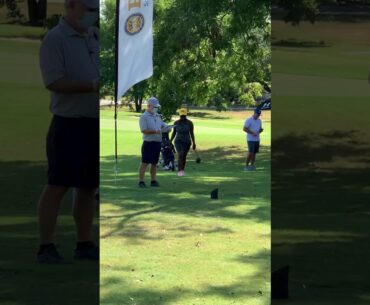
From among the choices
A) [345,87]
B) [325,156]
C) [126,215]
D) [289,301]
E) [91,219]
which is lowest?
[126,215]

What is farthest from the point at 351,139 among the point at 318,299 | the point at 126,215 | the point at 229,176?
the point at 229,176

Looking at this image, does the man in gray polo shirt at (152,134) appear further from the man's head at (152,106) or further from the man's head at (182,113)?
the man's head at (182,113)

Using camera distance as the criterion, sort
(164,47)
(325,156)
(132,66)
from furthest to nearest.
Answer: (164,47), (132,66), (325,156)

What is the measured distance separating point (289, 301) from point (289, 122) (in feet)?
3.08

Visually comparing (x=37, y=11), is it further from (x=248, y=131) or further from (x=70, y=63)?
(x=248, y=131)

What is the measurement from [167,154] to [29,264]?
7.21 meters

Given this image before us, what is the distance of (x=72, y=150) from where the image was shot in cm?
327

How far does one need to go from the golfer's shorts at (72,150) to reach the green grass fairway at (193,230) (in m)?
1.45

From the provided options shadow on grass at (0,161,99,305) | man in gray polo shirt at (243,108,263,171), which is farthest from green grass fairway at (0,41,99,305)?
man in gray polo shirt at (243,108,263,171)

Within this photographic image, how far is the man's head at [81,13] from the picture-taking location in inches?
126

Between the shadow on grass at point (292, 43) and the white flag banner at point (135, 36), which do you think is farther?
the white flag banner at point (135, 36)

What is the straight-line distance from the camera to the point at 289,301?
11.5ft

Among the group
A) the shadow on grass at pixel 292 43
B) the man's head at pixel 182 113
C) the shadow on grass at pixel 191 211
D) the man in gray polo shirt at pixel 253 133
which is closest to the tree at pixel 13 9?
the shadow on grass at pixel 292 43

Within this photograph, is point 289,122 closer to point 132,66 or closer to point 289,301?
point 289,301
